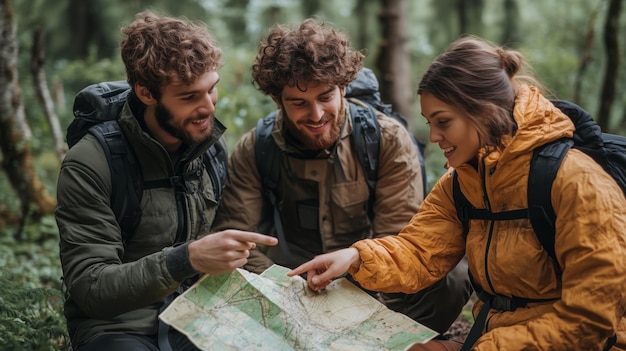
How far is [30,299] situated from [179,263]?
5.48ft

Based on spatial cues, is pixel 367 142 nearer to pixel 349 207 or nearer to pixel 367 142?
pixel 367 142

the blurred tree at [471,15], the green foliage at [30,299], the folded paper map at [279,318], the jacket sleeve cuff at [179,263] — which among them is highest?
the blurred tree at [471,15]

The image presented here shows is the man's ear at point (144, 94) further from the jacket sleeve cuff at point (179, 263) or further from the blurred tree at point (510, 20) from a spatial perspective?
the blurred tree at point (510, 20)

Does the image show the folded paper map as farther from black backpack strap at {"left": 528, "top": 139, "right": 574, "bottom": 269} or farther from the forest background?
the forest background

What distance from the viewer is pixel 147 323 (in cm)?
331

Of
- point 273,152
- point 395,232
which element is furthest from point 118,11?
point 395,232

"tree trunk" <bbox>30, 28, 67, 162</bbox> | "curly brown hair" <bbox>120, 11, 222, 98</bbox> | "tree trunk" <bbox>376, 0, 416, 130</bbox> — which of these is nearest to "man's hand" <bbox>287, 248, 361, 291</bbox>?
"curly brown hair" <bbox>120, 11, 222, 98</bbox>

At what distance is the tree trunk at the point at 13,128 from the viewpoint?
6152mm

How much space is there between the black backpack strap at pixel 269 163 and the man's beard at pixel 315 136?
0.17 metres

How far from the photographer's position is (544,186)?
265cm

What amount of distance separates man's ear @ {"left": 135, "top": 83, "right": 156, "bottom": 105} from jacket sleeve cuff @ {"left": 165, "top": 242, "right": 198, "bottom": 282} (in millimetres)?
978

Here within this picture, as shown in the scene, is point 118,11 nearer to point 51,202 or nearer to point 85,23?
point 85,23

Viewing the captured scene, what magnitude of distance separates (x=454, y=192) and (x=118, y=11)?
811 centimetres

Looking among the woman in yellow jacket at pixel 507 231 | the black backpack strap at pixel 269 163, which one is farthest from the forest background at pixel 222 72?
the black backpack strap at pixel 269 163
